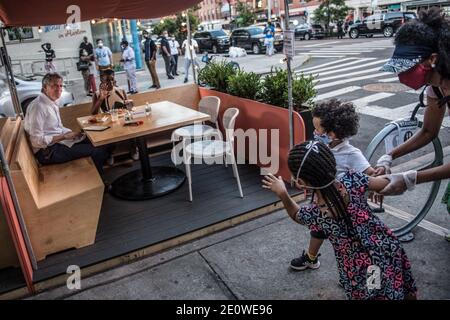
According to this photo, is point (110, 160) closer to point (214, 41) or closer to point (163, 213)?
point (163, 213)

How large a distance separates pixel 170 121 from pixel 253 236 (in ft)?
5.51

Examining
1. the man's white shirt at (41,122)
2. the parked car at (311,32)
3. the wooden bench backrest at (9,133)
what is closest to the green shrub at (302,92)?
the man's white shirt at (41,122)

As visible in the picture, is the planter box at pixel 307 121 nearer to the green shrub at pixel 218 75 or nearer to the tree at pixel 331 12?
the green shrub at pixel 218 75

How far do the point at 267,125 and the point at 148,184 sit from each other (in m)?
1.67

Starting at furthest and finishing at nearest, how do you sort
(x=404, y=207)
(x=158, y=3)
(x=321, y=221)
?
1. (x=158, y=3)
2. (x=404, y=207)
3. (x=321, y=221)

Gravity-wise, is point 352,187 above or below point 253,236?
above

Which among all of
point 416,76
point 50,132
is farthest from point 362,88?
point 416,76

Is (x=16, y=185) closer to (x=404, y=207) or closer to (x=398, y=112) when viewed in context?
(x=404, y=207)

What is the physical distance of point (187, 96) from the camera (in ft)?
20.3

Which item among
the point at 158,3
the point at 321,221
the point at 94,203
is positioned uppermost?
the point at 158,3

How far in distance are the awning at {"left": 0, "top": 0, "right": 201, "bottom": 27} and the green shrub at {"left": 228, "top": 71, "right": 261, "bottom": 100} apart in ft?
4.59

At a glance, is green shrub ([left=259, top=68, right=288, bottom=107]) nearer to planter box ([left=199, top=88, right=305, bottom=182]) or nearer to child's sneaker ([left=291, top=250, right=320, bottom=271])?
planter box ([left=199, top=88, right=305, bottom=182])

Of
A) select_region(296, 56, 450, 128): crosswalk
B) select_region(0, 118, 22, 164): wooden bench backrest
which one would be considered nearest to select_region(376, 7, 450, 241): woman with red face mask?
select_region(0, 118, 22, 164): wooden bench backrest
